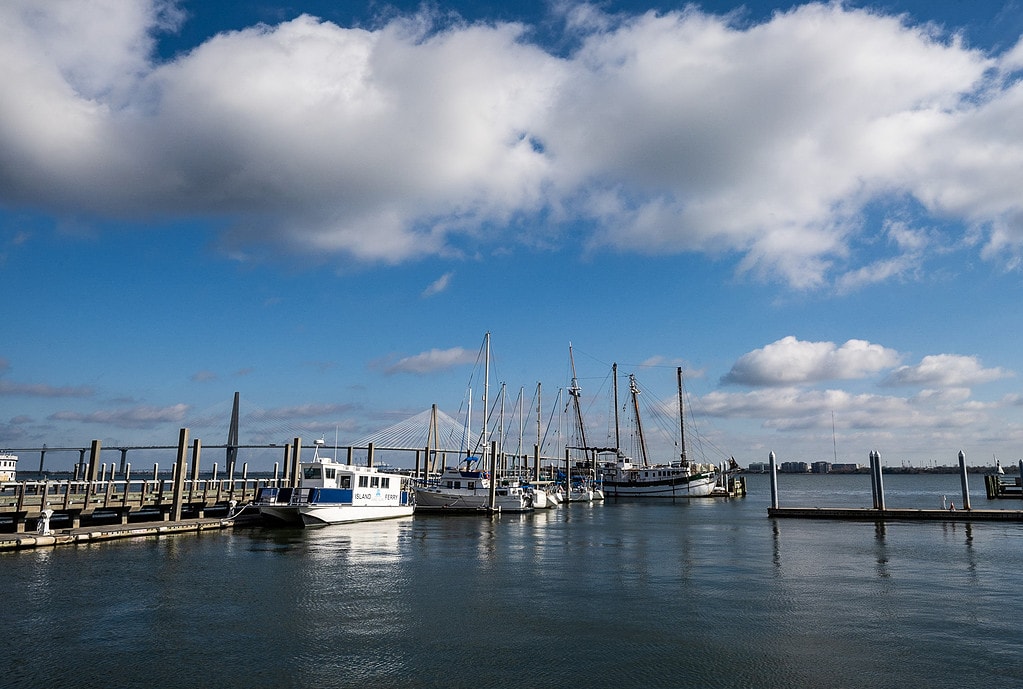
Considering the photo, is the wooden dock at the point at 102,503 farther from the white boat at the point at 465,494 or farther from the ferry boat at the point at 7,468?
the ferry boat at the point at 7,468

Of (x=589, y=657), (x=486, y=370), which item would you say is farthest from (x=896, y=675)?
(x=486, y=370)

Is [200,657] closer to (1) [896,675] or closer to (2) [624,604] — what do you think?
(2) [624,604]

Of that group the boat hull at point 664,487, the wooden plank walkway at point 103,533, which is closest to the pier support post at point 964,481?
the wooden plank walkway at point 103,533

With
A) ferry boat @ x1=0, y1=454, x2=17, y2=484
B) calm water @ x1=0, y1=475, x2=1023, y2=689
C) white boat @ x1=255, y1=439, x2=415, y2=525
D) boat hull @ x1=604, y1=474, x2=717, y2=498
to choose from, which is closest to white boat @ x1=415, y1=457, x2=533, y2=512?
white boat @ x1=255, y1=439, x2=415, y2=525

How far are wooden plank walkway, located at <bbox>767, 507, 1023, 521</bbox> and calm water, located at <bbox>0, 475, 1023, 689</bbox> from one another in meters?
17.4

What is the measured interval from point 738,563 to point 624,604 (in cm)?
1287

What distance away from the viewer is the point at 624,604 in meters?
24.1

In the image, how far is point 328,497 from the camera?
5138 cm

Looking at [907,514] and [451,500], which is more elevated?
[451,500]

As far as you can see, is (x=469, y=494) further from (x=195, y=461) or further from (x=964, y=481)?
(x=964, y=481)

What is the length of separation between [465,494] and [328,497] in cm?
2184

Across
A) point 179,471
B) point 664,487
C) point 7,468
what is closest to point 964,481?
point 179,471

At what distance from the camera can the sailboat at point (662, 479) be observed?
415ft

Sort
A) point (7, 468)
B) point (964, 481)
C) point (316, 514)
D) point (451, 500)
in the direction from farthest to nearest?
point (7, 468), point (451, 500), point (964, 481), point (316, 514)
